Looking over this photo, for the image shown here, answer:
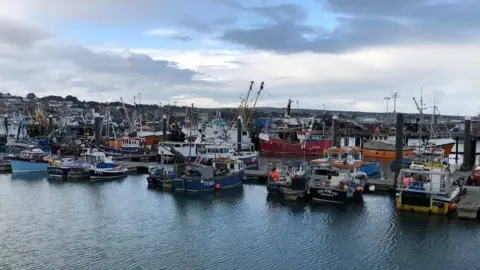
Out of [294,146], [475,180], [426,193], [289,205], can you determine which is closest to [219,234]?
Answer: [289,205]

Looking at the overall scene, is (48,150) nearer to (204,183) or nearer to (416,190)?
(204,183)

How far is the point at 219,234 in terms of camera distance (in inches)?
950

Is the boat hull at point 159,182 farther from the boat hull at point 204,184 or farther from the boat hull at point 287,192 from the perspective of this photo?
the boat hull at point 287,192

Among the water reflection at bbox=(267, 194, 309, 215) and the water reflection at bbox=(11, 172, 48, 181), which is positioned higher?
the water reflection at bbox=(11, 172, 48, 181)

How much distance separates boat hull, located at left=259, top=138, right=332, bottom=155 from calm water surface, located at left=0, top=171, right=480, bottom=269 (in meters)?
32.3

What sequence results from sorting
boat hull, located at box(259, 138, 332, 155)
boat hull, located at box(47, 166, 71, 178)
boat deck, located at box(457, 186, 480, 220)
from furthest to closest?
boat hull, located at box(259, 138, 332, 155), boat hull, located at box(47, 166, 71, 178), boat deck, located at box(457, 186, 480, 220)

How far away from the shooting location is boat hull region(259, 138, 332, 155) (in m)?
65.2

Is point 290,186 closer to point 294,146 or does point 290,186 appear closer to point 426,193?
point 426,193

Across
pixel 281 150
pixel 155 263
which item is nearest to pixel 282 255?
pixel 155 263

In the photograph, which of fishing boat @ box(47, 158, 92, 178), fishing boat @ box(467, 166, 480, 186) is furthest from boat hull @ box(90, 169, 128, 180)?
fishing boat @ box(467, 166, 480, 186)

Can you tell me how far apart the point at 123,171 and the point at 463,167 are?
30.8 metres

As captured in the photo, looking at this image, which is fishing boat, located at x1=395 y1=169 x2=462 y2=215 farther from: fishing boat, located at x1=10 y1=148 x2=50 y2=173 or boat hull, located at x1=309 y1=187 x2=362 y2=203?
fishing boat, located at x1=10 y1=148 x2=50 y2=173

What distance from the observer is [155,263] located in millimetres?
19641

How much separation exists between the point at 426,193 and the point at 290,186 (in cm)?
883
